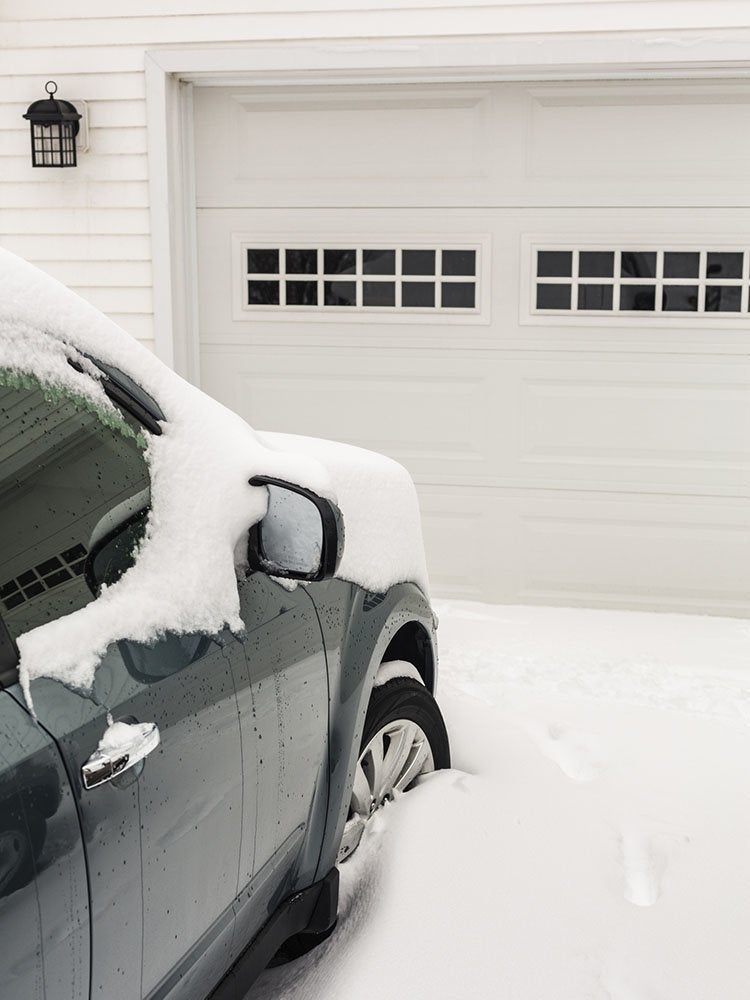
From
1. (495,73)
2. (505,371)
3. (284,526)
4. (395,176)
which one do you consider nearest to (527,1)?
(495,73)

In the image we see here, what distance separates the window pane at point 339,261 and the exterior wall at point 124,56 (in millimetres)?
A: 947

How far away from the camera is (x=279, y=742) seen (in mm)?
2004

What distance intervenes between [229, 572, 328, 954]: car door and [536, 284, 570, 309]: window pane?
12.4ft

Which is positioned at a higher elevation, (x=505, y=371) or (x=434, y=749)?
(x=505, y=371)

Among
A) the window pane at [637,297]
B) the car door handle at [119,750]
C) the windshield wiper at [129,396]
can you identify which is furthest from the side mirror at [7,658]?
the window pane at [637,297]

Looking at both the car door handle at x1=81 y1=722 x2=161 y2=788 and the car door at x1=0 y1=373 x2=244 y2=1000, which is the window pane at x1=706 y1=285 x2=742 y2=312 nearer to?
the car door at x1=0 y1=373 x2=244 y2=1000

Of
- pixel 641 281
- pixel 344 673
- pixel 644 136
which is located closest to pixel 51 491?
pixel 344 673

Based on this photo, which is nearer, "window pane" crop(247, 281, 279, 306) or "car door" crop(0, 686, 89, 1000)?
"car door" crop(0, 686, 89, 1000)

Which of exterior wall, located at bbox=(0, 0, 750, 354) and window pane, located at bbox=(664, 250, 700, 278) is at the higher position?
exterior wall, located at bbox=(0, 0, 750, 354)

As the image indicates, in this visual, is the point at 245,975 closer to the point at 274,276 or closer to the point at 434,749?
the point at 434,749

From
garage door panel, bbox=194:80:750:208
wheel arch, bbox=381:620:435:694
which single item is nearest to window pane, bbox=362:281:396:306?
garage door panel, bbox=194:80:750:208

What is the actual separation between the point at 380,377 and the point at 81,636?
14.3 feet

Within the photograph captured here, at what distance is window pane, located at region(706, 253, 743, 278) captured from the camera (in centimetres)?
545

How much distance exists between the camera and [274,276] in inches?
229
